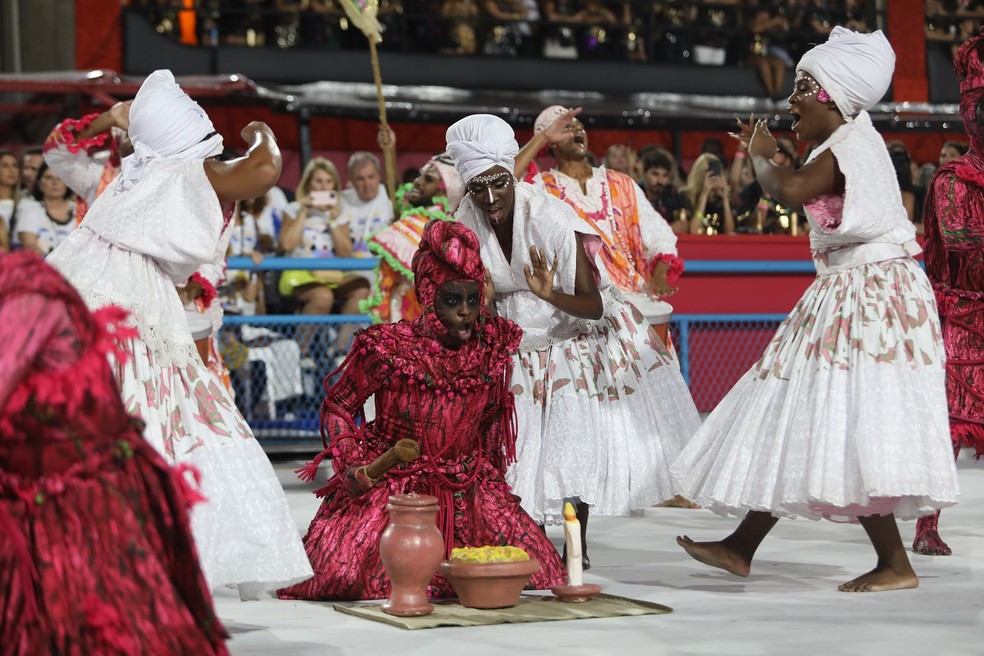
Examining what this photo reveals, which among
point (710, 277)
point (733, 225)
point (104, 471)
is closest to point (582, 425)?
point (104, 471)

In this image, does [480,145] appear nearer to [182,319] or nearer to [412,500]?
[412,500]

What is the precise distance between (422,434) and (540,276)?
79 cm

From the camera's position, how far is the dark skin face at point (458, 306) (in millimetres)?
5438

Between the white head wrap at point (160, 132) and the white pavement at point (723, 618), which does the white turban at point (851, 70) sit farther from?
the white head wrap at point (160, 132)

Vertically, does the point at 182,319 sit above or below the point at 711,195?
below

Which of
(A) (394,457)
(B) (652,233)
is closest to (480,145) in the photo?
(A) (394,457)

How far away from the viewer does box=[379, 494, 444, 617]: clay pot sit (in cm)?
492

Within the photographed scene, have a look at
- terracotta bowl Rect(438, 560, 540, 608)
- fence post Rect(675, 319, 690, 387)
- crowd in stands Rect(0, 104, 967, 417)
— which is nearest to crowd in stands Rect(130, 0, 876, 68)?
crowd in stands Rect(0, 104, 967, 417)

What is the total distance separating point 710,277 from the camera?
36.6 feet

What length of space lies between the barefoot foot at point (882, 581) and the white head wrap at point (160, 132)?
8.47ft

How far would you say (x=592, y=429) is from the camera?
6.23m

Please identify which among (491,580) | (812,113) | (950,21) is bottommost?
(491,580)

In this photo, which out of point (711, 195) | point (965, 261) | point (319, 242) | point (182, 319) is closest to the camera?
point (182, 319)

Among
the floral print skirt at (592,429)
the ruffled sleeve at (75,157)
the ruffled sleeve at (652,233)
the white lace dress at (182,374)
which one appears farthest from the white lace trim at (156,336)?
the ruffled sleeve at (652,233)
